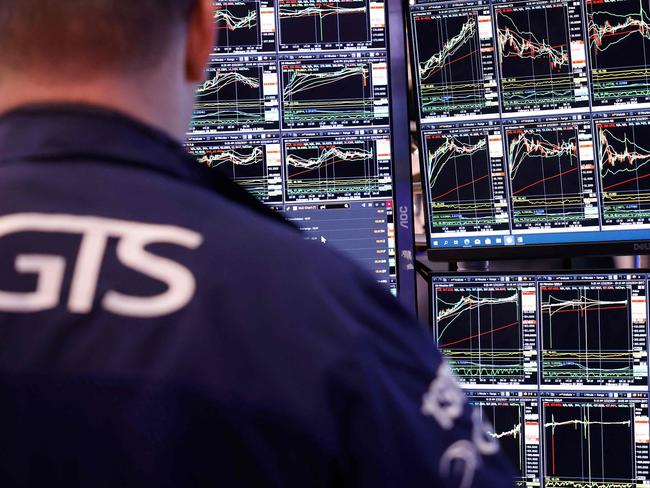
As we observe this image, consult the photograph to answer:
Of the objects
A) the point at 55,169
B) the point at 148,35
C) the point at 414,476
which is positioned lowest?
the point at 414,476

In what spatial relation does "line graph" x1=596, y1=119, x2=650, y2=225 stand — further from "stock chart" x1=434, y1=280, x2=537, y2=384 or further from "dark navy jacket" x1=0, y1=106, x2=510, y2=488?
"dark navy jacket" x1=0, y1=106, x2=510, y2=488

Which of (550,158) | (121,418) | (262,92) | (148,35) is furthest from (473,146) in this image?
(121,418)

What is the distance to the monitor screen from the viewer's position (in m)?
2.31

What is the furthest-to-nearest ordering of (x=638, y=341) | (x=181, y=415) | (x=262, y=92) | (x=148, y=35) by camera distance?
(x=262, y=92)
(x=638, y=341)
(x=148, y=35)
(x=181, y=415)

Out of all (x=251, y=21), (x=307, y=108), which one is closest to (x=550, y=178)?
(x=307, y=108)

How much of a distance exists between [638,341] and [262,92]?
1.18m

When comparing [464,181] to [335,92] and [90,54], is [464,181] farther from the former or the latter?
[90,54]

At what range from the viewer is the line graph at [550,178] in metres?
2.36

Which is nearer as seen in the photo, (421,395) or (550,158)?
(421,395)

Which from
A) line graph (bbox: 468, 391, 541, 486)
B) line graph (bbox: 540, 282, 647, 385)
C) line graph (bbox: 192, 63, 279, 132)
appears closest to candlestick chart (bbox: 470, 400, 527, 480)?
line graph (bbox: 468, 391, 541, 486)

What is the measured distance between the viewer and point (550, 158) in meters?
2.38

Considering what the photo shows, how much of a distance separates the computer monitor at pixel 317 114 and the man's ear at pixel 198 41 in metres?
1.55

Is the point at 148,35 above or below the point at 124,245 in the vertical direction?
above

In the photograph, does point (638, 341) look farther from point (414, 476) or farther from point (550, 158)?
point (414, 476)
